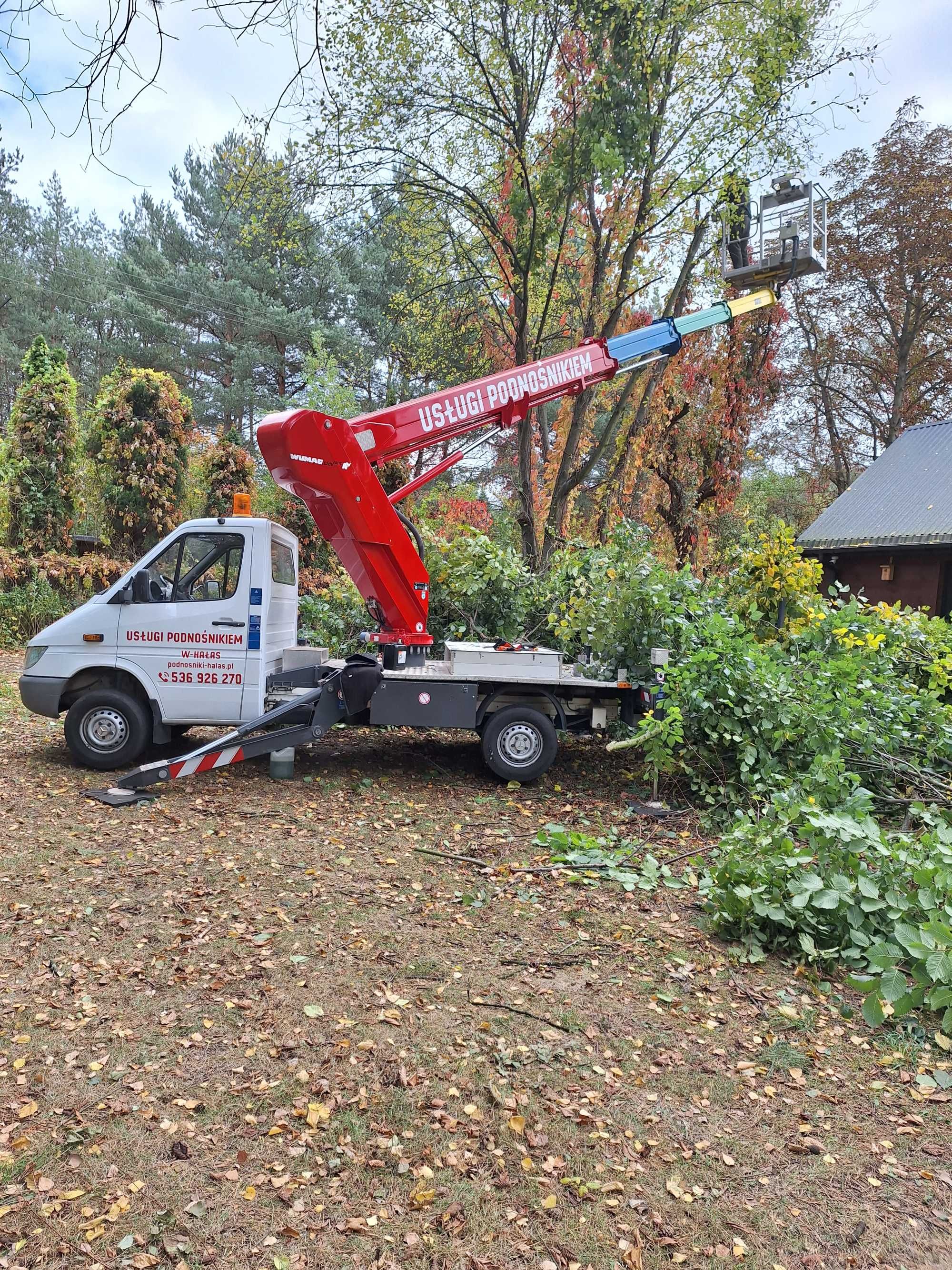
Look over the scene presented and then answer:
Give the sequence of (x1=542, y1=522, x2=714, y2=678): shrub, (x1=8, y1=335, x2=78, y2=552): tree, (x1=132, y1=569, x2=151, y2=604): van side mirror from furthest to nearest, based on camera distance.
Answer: (x1=8, y1=335, x2=78, y2=552): tree → (x1=542, y1=522, x2=714, y2=678): shrub → (x1=132, y1=569, x2=151, y2=604): van side mirror

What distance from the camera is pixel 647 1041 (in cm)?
378

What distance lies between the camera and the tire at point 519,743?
775cm

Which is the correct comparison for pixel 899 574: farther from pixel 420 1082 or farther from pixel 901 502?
pixel 420 1082

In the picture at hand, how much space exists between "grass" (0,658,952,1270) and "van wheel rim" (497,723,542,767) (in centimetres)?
208

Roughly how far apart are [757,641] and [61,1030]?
6.69 m

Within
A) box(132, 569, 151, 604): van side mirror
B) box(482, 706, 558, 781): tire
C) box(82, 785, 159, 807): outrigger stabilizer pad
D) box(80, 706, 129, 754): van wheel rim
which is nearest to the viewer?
box(82, 785, 159, 807): outrigger stabilizer pad

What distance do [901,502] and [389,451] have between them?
1177 centimetres

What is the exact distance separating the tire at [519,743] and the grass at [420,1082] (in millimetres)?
2022

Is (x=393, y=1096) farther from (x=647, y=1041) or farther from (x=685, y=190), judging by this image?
(x=685, y=190)

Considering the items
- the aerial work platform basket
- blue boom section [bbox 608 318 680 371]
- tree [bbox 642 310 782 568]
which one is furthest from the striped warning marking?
tree [bbox 642 310 782 568]

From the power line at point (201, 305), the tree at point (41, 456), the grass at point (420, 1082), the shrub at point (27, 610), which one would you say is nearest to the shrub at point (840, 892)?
the grass at point (420, 1082)

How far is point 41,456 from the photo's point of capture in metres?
16.5

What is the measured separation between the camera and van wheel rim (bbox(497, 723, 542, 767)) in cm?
778

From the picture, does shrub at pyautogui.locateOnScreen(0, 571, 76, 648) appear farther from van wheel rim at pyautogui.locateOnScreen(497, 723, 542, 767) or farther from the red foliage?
van wheel rim at pyautogui.locateOnScreen(497, 723, 542, 767)
